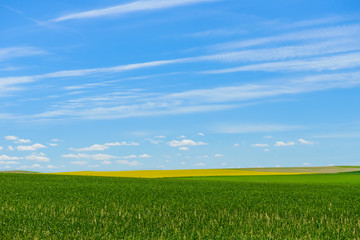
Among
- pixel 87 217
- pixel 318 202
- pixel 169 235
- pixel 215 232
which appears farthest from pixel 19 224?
pixel 318 202

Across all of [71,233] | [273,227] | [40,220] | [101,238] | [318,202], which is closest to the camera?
[101,238]

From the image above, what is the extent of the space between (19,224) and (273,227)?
6.57 meters

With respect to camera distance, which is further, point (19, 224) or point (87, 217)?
point (87, 217)

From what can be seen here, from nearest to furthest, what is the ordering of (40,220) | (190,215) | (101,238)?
1. (101,238)
2. (40,220)
3. (190,215)

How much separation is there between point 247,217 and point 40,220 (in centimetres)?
609

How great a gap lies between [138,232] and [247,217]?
4099mm

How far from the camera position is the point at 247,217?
38.6 ft

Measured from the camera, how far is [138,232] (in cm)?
910

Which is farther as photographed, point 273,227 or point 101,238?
point 273,227

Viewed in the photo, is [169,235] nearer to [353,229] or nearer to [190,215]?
[190,215]

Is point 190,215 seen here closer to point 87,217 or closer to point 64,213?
point 87,217

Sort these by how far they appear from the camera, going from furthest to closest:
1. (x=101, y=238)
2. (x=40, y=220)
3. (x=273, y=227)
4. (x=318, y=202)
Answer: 1. (x=318, y=202)
2. (x=40, y=220)
3. (x=273, y=227)
4. (x=101, y=238)


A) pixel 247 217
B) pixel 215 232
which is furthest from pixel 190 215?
pixel 215 232

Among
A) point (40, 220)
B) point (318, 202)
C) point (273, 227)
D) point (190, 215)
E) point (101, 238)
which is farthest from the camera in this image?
point (318, 202)
